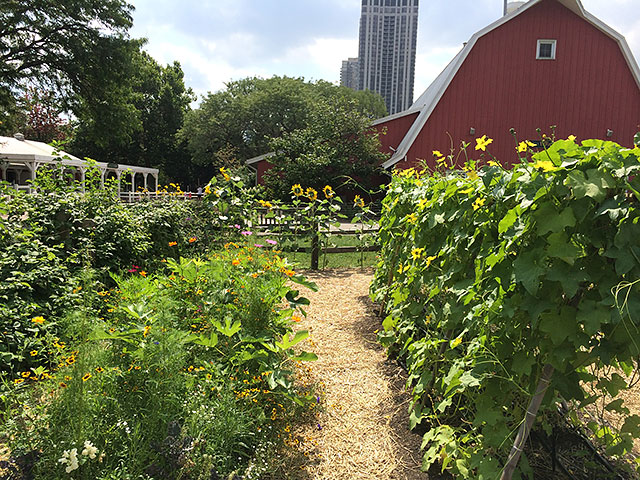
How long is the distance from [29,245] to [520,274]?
12.3 feet

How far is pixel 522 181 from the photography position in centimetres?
151

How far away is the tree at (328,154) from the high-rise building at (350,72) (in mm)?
89496

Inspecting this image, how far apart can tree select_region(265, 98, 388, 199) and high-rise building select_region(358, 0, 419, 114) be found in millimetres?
78633

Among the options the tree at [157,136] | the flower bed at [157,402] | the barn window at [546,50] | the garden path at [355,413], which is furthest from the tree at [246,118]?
the flower bed at [157,402]

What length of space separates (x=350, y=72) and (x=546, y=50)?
98.5 meters

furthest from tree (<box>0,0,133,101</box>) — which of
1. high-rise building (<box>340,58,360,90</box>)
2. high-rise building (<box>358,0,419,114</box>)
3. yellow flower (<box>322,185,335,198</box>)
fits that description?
high-rise building (<box>340,58,360,90</box>)

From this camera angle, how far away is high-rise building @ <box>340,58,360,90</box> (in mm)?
102875

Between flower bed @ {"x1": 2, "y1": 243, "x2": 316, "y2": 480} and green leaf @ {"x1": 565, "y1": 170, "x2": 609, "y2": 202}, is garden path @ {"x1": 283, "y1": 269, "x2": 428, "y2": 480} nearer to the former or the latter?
flower bed @ {"x1": 2, "y1": 243, "x2": 316, "y2": 480}

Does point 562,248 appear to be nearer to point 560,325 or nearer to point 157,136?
point 560,325

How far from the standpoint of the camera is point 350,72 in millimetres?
107250

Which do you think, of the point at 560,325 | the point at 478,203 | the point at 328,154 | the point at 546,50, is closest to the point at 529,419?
the point at 560,325

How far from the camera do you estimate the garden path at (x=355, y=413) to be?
89.8 inches

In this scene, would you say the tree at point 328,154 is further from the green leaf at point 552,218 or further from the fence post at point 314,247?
the green leaf at point 552,218

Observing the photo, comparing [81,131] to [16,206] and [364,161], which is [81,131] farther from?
[16,206]
